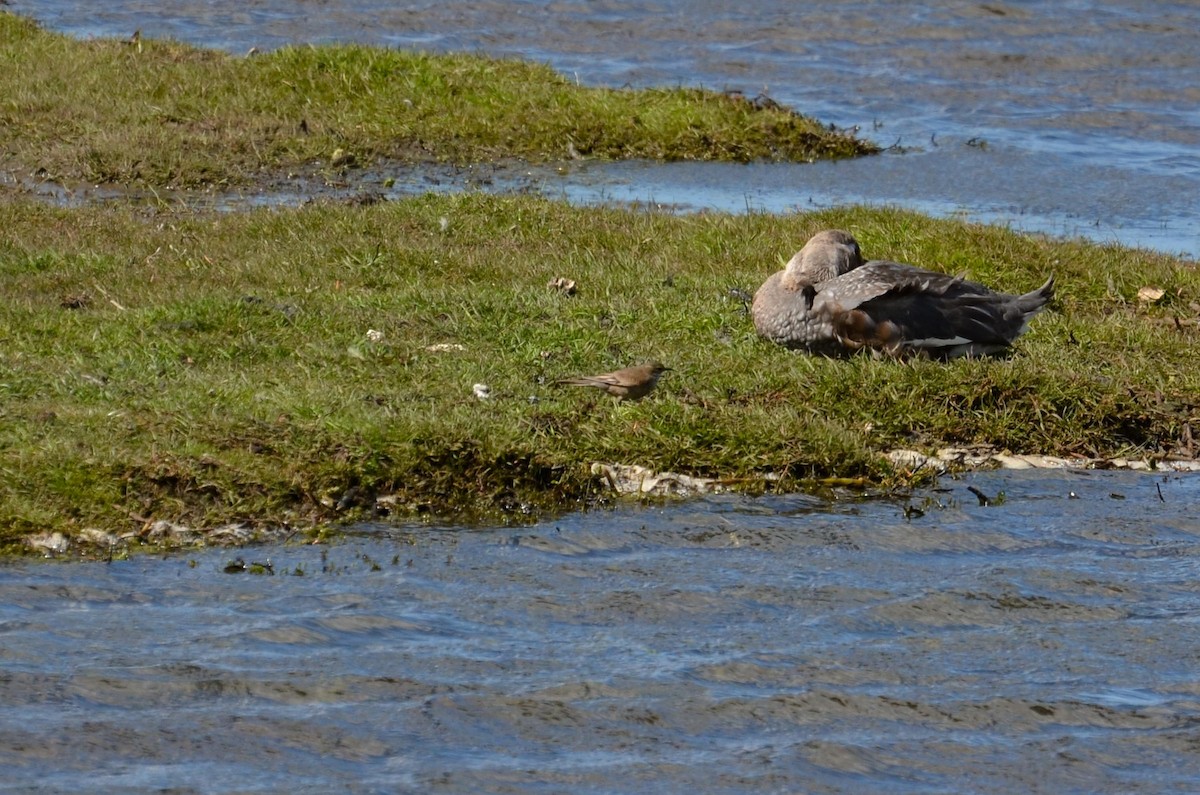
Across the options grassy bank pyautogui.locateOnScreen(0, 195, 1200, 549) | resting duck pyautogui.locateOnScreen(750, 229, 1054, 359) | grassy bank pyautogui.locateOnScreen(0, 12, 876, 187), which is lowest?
grassy bank pyautogui.locateOnScreen(0, 195, 1200, 549)

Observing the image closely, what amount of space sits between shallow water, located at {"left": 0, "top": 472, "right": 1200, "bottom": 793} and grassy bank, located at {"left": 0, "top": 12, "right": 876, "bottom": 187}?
299 inches

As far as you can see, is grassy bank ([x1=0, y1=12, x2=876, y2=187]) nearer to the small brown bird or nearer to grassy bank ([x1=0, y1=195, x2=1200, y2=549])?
grassy bank ([x1=0, y1=195, x2=1200, y2=549])

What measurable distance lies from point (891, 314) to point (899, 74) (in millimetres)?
11590

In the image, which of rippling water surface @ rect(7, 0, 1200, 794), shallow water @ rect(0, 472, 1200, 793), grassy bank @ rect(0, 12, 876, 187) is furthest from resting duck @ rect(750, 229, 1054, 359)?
grassy bank @ rect(0, 12, 876, 187)

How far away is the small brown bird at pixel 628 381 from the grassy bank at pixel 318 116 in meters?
6.26

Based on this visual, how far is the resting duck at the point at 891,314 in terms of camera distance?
912 centimetres

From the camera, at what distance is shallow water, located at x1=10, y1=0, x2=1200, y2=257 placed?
14.6m

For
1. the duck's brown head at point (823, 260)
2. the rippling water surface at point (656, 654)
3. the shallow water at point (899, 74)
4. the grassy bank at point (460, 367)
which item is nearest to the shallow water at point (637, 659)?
the rippling water surface at point (656, 654)

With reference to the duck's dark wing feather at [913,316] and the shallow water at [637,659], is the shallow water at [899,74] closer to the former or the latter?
the duck's dark wing feather at [913,316]

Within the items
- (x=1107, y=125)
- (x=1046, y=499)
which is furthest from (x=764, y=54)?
(x=1046, y=499)

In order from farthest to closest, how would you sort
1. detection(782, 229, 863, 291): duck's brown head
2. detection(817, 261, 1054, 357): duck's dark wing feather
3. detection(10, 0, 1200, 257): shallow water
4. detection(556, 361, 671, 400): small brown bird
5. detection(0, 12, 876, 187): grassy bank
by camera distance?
detection(10, 0, 1200, 257): shallow water < detection(0, 12, 876, 187): grassy bank < detection(782, 229, 863, 291): duck's brown head < detection(817, 261, 1054, 357): duck's dark wing feather < detection(556, 361, 671, 400): small brown bird

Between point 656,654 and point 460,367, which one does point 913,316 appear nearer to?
point 460,367

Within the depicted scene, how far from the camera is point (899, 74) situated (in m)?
20.1

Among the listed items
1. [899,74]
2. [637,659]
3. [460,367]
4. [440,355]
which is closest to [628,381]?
[460,367]
